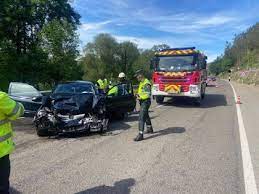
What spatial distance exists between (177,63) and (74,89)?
23.7 feet

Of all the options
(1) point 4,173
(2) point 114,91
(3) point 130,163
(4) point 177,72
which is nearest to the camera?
(1) point 4,173

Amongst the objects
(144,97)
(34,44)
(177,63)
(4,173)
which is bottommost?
(4,173)

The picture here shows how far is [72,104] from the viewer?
8688 millimetres

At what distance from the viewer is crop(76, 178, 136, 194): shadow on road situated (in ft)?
15.2

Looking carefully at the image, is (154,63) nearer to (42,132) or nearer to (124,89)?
(124,89)

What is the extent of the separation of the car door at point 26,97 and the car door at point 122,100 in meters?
2.21

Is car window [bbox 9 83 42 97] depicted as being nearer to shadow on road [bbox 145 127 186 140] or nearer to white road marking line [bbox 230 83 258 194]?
shadow on road [bbox 145 127 186 140]

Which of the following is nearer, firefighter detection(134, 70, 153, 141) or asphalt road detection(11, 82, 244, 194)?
asphalt road detection(11, 82, 244, 194)

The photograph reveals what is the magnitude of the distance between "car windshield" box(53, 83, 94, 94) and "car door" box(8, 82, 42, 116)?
0.66 metres

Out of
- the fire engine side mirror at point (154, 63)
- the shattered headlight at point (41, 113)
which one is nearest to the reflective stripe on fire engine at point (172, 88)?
the fire engine side mirror at point (154, 63)

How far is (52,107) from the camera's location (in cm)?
849

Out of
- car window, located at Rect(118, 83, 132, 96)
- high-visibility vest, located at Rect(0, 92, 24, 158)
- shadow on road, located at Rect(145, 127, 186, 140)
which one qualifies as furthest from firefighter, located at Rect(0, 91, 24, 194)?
car window, located at Rect(118, 83, 132, 96)

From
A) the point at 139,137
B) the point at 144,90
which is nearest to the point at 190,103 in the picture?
the point at 144,90

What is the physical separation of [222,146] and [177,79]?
28.3ft
